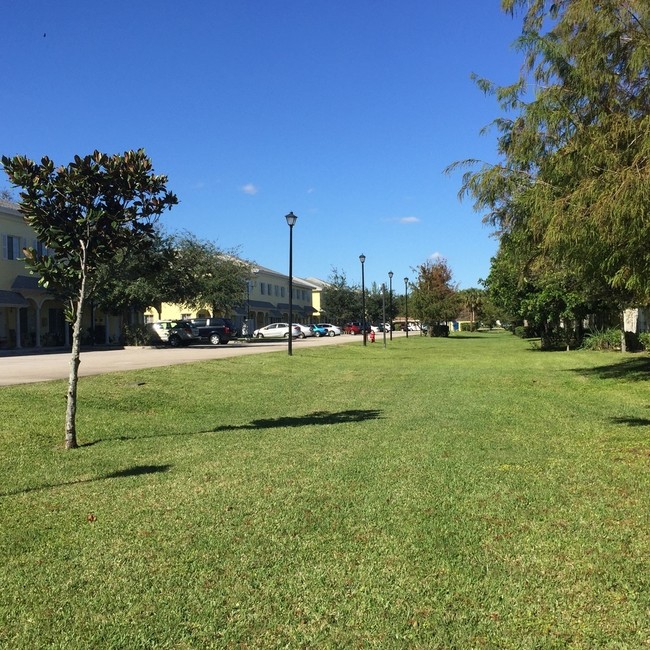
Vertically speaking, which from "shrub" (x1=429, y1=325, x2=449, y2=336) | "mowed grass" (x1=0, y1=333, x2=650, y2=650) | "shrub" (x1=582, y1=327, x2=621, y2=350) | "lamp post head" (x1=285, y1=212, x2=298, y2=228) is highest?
"lamp post head" (x1=285, y1=212, x2=298, y2=228)

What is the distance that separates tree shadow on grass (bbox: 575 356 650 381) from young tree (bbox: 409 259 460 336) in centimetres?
3726

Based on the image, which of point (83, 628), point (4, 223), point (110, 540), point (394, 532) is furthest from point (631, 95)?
point (4, 223)

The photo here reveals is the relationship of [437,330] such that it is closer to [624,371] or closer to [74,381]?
[624,371]

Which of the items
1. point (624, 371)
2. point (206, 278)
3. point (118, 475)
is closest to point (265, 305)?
point (206, 278)

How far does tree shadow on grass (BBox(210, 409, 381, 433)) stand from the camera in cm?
1005

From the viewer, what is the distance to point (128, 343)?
38.8m

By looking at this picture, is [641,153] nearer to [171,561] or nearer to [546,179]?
[546,179]

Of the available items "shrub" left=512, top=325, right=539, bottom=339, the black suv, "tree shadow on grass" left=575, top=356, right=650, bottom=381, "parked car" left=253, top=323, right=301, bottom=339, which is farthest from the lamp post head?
"parked car" left=253, top=323, right=301, bottom=339

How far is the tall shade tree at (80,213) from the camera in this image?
7672 mm

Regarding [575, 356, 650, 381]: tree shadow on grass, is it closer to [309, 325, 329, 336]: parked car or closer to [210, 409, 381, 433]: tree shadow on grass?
[210, 409, 381, 433]: tree shadow on grass

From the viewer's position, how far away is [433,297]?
198ft

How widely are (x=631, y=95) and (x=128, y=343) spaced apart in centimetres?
3462

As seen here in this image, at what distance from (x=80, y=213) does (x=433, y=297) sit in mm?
53932

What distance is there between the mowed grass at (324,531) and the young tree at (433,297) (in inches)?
1964
